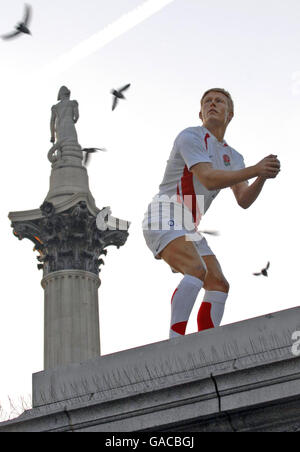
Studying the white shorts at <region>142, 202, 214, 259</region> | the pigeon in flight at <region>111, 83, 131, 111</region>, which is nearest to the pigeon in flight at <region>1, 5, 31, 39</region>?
the pigeon in flight at <region>111, 83, 131, 111</region>

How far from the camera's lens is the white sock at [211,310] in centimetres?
1002

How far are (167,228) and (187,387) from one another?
9.33 feet

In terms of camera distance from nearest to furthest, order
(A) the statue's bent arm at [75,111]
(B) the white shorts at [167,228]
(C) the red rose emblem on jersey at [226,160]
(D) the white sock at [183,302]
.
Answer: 1. (D) the white sock at [183,302]
2. (B) the white shorts at [167,228]
3. (C) the red rose emblem on jersey at [226,160]
4. (A) the statue's bent arm at [75,111]

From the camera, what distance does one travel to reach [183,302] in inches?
376

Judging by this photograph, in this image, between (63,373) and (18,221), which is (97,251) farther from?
(63,373)

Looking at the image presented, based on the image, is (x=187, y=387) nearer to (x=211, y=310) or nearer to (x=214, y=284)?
(x=211, y=310)

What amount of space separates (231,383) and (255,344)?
0.69 metres

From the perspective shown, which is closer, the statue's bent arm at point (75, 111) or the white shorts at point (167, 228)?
the white shorts at point (167, 228)

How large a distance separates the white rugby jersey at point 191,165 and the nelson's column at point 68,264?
16029 mm

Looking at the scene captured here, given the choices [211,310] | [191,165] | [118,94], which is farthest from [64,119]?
[211,310]

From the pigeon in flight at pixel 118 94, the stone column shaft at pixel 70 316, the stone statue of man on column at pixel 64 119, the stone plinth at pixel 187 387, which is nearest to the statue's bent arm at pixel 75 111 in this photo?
the stone statue of man on column at pixel 64 119

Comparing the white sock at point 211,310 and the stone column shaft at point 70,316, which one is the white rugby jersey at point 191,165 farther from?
the stone column shaft at point 70,316

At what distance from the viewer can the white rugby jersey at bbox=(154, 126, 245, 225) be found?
10.3 m
